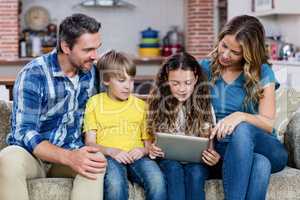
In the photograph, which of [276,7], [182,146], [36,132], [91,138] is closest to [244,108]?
[182,146]

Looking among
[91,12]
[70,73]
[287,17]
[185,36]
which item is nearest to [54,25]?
[91,12]

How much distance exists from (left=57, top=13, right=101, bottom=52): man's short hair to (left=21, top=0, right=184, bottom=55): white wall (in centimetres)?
600

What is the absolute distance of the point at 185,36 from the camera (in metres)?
8.44

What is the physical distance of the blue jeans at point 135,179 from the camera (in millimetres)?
2264

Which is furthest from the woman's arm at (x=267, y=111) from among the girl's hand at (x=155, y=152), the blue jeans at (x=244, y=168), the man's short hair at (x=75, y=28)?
the man's short hair at (x=75, y=28)

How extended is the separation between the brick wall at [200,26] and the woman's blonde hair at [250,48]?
5.48 metres

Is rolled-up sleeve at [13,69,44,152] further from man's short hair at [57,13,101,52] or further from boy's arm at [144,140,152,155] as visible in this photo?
boy's arm at [144,140,152,155]

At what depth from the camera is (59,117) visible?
250 centimetres

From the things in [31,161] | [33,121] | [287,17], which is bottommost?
[31,161]

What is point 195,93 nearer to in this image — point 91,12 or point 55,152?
point 55,152

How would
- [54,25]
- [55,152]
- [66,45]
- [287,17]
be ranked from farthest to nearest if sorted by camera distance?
[54,25]
[287,17]
[66,45]
[55,152]

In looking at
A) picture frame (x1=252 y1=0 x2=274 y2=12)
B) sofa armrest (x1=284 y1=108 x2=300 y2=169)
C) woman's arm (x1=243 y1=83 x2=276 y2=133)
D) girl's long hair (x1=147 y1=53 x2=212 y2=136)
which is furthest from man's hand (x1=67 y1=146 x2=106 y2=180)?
picture frame (x1=252 y1=0 x2=274 y2=12)

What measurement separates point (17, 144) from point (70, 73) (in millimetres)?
384

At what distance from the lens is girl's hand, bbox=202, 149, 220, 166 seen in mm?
2412
